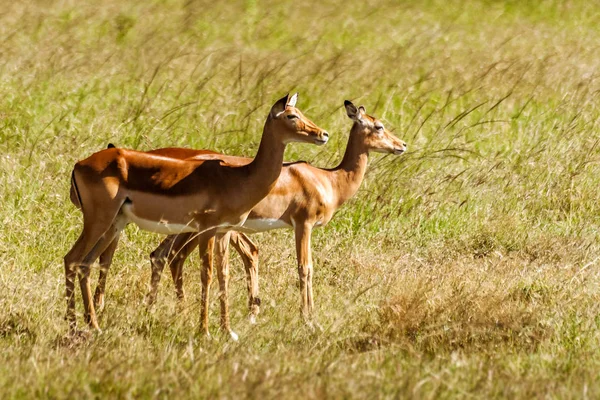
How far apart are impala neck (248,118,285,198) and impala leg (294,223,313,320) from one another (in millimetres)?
624

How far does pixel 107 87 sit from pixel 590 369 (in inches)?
283

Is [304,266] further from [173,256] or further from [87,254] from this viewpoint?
[87,254]

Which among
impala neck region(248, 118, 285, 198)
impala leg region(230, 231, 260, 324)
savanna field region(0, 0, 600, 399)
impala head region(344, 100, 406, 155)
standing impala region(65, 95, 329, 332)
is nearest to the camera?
savanna field region(0, 0, 600, 399)

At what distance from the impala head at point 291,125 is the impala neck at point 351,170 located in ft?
2.63

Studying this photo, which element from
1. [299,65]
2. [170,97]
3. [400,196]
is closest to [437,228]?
[400,196]

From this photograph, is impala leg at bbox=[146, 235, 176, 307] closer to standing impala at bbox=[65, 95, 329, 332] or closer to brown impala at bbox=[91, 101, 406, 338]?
brown impala at bbox=[91, 101, 406, 338]

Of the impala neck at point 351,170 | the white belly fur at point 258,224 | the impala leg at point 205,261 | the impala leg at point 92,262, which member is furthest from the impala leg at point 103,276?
the impala neck at point 351,170

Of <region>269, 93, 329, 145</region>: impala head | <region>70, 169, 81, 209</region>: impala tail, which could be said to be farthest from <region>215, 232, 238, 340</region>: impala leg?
<region>70, 169, 81, 209</region>: impala tail

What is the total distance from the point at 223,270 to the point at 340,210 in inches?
80.1

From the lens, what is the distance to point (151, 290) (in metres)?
7.14

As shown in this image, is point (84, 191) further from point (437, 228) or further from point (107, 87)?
point (107, 87)

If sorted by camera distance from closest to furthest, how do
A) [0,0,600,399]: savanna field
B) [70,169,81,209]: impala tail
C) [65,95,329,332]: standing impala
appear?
1. [0,0,600,399]: savanna field
2. [65,95,329,332]: standing impala
3. [70,169,81,209]: impala tail

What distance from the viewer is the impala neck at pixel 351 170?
787 cm

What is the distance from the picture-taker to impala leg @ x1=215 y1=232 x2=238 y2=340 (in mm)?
6710
